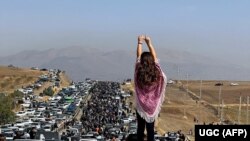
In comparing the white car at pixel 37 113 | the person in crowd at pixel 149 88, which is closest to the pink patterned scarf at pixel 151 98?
the person in crowd at pixel 149 88

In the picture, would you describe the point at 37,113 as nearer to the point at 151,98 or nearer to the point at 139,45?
the point at 139,45

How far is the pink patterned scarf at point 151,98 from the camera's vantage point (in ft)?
20.3

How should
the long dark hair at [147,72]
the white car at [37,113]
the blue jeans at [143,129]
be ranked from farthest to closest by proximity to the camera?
1. the white car at [37,113]
2. the blue jeans at [143,129]
3. the long dark hair at [147,72]

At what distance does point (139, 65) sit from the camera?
6.21m

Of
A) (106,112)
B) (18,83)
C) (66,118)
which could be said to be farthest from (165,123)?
(18,83)

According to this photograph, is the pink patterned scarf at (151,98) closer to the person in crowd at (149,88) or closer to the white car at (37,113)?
the person in crowd at (149,88)

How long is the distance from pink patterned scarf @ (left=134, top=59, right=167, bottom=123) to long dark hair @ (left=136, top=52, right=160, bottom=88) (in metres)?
0.04

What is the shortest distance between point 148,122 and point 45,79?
143 metres

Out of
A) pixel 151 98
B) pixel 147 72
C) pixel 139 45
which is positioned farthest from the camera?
pixel 139 45

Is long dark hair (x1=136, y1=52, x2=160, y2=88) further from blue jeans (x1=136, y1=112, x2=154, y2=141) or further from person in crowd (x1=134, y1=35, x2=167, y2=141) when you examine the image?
blue jeans (x1=136, y1=112, x2=154, y2=141)

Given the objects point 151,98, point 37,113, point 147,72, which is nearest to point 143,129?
point 151,98

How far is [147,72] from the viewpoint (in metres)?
6.11

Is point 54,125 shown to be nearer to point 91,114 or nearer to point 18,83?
point 91,114

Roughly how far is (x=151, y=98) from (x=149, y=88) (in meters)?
0.11
